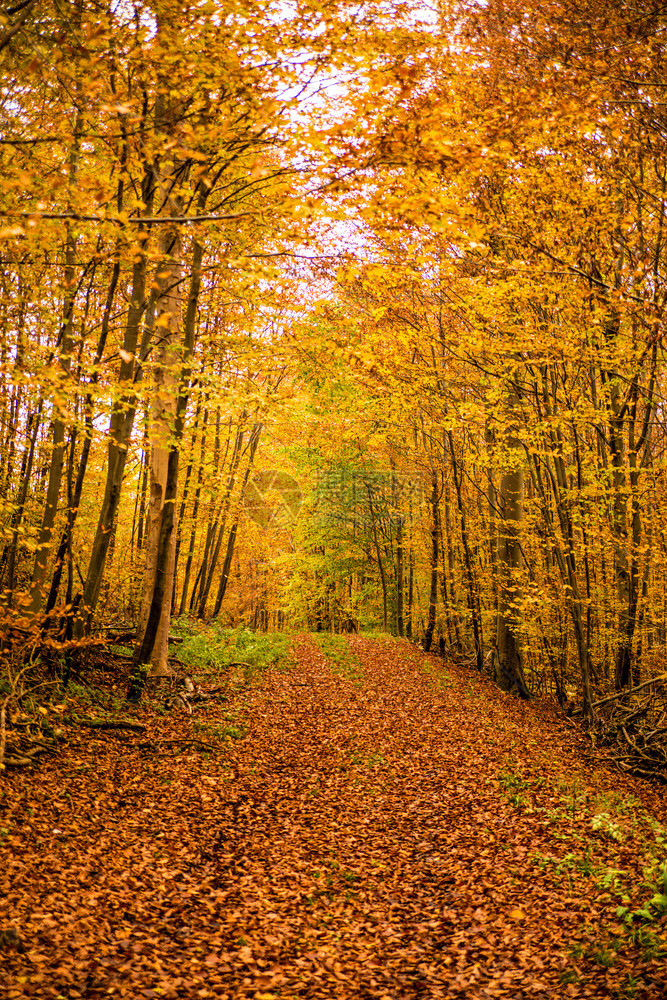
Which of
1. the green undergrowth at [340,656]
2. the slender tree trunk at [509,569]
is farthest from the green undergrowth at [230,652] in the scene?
the slender tree trunk at [509,569]

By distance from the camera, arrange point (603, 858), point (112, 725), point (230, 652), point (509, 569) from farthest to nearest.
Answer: point (509, 569) < point (230, 652) < point (112, 725) < point (603, 858)

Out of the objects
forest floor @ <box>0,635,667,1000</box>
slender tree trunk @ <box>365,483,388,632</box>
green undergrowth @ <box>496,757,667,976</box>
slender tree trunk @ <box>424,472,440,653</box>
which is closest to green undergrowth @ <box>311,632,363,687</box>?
slender tree trunk @ <box>424,472,440,653</box>

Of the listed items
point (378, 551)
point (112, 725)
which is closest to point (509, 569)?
point (378, 551)

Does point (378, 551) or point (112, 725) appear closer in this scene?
point (112, 725)

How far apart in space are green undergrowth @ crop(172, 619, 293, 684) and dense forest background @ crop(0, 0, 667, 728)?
2.05 meters

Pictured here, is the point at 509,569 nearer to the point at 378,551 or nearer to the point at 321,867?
the point at 378,551

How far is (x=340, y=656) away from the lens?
17578mm

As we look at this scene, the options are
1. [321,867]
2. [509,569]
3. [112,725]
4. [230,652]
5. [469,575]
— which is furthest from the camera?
[469,575]

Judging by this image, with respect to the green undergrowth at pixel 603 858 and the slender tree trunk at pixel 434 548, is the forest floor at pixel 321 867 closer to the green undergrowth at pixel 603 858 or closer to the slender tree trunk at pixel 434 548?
the green undergrowth at pixel 603 858

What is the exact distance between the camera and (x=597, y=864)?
6027 mm

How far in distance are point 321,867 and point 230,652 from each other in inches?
347

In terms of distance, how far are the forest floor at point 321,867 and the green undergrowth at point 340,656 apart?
184 inches

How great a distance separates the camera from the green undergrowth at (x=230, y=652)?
530 inches

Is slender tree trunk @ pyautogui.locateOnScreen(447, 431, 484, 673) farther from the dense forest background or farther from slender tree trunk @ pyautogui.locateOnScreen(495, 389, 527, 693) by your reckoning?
slender tree trunk @ pyautogui.locateOnScreen(495, 389, 527, 693)
